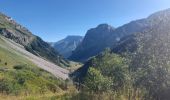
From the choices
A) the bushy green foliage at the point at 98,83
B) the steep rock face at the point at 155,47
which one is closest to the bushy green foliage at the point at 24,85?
the bushy green foliage at the point at 98,83

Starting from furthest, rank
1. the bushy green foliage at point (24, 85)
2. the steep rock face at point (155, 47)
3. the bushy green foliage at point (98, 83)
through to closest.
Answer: the bushy green foliage at point (24, 85) → the bushy green foliage at point (98, 83) → the steep rock face at point (155, 47)

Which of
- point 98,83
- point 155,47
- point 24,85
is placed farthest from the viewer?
point 24,85

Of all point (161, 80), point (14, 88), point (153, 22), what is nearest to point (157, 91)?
point (161, 80)

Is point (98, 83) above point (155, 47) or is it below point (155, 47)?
below

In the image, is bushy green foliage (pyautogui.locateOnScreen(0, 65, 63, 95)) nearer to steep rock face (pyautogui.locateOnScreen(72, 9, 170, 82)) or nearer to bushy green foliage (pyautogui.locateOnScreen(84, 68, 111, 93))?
bushy green foliage (pyautogui.locateOnScreen(84, 68, 111, 93))

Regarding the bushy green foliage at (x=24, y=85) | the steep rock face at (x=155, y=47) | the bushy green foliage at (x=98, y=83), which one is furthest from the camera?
the bushy green foliage at (x=24, y=85)

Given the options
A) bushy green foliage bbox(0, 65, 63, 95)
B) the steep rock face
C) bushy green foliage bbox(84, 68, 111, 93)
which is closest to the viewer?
the steep rock face

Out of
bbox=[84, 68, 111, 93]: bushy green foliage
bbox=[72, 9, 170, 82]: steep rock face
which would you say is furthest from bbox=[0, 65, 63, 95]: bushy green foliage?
bbox=[72, 9, 170, 82]: steep rock face

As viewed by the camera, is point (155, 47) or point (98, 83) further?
point (98, 83)

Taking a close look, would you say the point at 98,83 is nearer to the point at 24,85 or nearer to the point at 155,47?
the point at 155,47

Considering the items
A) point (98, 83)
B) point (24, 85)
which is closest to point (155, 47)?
point (98, 83)

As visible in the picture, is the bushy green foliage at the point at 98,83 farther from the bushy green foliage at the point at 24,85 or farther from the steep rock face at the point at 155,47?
the bushy green foliage at the point at 24,85

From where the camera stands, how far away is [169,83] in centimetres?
2039

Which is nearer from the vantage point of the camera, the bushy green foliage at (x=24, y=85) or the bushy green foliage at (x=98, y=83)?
the bushy green foliage at (x=98, y=83)
